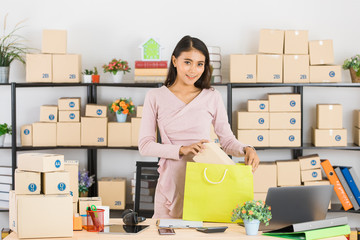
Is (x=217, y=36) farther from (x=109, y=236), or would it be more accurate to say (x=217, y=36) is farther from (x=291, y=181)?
(x=109, y=236)

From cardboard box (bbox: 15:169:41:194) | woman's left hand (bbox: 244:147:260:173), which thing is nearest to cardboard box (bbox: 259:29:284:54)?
woman's left hand (bbox: 244:147:260:173)

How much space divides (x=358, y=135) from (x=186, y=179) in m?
2.63

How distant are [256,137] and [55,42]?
1.87 meters

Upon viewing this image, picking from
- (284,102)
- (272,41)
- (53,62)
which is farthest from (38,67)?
(284,102)

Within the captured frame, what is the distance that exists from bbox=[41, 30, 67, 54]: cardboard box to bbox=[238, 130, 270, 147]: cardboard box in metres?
1.68

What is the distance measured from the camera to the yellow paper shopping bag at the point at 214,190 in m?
2.43

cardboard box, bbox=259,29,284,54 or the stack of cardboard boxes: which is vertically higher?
cardboard box, bbox=259,29,284,54

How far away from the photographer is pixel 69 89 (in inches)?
189

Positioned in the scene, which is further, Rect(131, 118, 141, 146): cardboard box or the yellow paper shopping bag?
Rect(131, 118, 141, 146): cardboard box

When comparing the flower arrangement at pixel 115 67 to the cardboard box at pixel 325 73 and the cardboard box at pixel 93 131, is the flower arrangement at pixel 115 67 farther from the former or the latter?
the cardboard box at pixel 325 73

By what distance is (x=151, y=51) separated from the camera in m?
4.49

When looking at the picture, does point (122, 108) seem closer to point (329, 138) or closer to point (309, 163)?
point (309, 163)

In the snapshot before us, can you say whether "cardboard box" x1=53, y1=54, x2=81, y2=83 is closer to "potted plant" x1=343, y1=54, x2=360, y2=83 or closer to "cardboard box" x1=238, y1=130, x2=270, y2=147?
"cardboard box" x1=238, y1=130, x2=270, y2=147

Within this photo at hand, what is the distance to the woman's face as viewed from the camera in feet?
8.72
